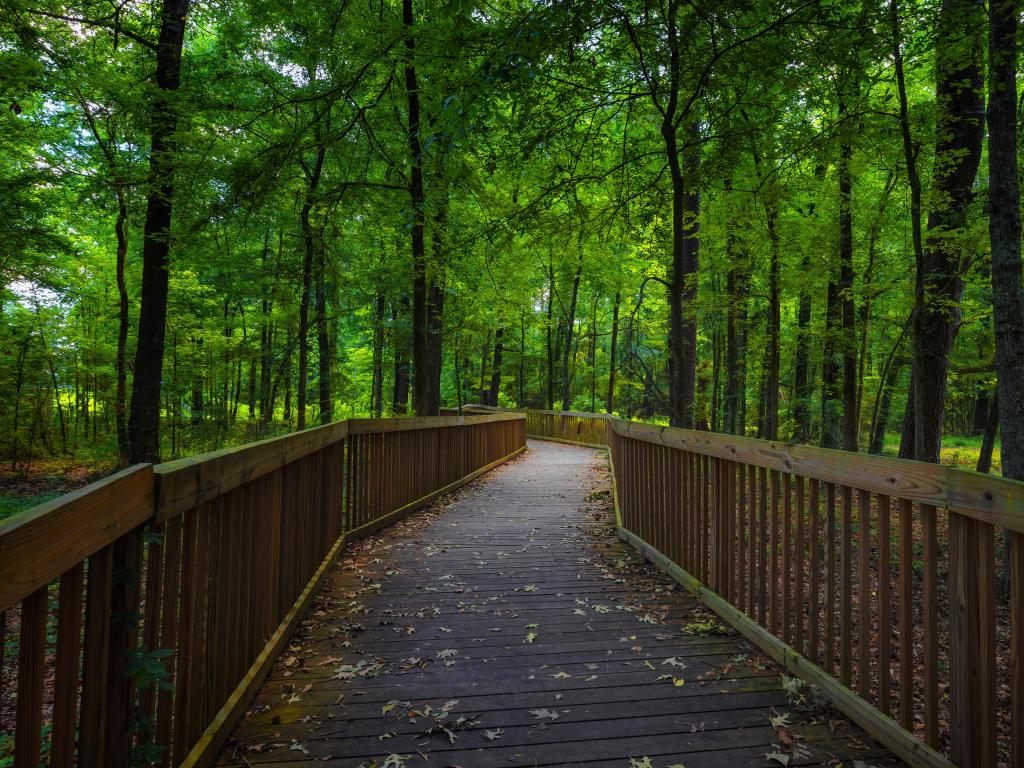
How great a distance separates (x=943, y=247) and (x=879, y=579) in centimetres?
595

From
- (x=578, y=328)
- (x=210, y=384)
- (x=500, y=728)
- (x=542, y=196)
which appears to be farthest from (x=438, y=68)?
(x=578, y=328)

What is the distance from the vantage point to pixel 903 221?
1195cm

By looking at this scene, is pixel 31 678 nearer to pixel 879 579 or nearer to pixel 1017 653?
pixel 1017 653

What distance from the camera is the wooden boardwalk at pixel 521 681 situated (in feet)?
7.90

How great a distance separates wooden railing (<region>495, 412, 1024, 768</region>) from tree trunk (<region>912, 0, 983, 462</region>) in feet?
10.3

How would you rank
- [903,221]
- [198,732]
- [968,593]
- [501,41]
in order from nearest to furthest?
1. [968,593]
2. [198,732]
3. [501,41]
4. [903,221]

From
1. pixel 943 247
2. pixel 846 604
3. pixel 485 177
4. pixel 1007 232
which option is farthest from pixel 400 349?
pixel 846 604

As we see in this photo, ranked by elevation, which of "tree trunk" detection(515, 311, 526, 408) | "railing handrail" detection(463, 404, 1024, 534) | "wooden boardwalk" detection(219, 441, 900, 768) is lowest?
"wooden boardwalk" detection(219, 441, 900, 768)

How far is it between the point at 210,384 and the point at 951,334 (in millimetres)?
15546

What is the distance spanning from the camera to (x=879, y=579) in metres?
2.47

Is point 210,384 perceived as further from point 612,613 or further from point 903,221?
point 903,221

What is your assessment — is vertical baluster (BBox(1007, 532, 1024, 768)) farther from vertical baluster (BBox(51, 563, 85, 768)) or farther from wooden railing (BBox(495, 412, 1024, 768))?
vertical baluster (BBox(51, 563, 85, 768))

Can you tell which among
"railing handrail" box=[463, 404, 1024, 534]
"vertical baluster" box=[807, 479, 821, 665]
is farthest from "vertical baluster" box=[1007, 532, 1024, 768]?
"vertical baluster" box=[807, 479, 821, 665]

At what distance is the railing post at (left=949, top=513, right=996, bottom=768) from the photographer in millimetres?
1956
